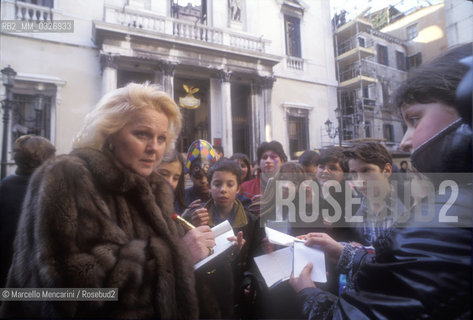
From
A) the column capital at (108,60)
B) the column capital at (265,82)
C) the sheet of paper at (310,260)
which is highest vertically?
the column capital at (108,60)

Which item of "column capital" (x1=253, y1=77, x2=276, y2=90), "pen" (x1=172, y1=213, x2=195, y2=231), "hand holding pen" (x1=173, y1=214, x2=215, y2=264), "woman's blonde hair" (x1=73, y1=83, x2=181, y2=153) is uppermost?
"column capital" (x1=253, y1=77, x2=276, y2=90)

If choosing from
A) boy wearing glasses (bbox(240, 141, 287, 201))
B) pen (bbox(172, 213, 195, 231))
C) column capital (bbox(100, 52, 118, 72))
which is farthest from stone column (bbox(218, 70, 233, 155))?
pen (bbox(172, 213, 195, 231))

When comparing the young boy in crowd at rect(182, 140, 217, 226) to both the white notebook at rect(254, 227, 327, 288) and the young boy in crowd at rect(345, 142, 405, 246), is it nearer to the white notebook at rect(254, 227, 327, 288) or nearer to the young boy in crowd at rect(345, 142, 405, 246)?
the white notebook at rect(254, 227, 327, 288)

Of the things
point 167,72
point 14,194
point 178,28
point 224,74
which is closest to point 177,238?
point 14,194

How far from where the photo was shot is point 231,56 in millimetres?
8922

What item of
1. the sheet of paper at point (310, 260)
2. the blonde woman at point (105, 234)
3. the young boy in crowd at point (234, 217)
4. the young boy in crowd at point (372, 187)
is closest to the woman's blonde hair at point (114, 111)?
the blonde woman at point (105, 234)

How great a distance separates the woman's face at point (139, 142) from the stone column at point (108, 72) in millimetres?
7366

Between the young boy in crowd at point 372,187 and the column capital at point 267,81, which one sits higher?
the column capital at point 267,81

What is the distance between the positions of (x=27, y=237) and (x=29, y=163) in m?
1.29

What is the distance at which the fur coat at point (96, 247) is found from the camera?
0.84 m

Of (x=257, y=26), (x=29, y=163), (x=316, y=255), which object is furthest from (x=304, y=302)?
(x=257, y=26)

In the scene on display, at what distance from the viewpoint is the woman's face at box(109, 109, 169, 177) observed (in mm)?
1213

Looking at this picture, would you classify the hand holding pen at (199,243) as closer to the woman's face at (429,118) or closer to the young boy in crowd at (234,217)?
the young boy in crowd at (234,217)

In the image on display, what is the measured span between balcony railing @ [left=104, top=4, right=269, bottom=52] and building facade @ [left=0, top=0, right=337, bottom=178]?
0.03m
